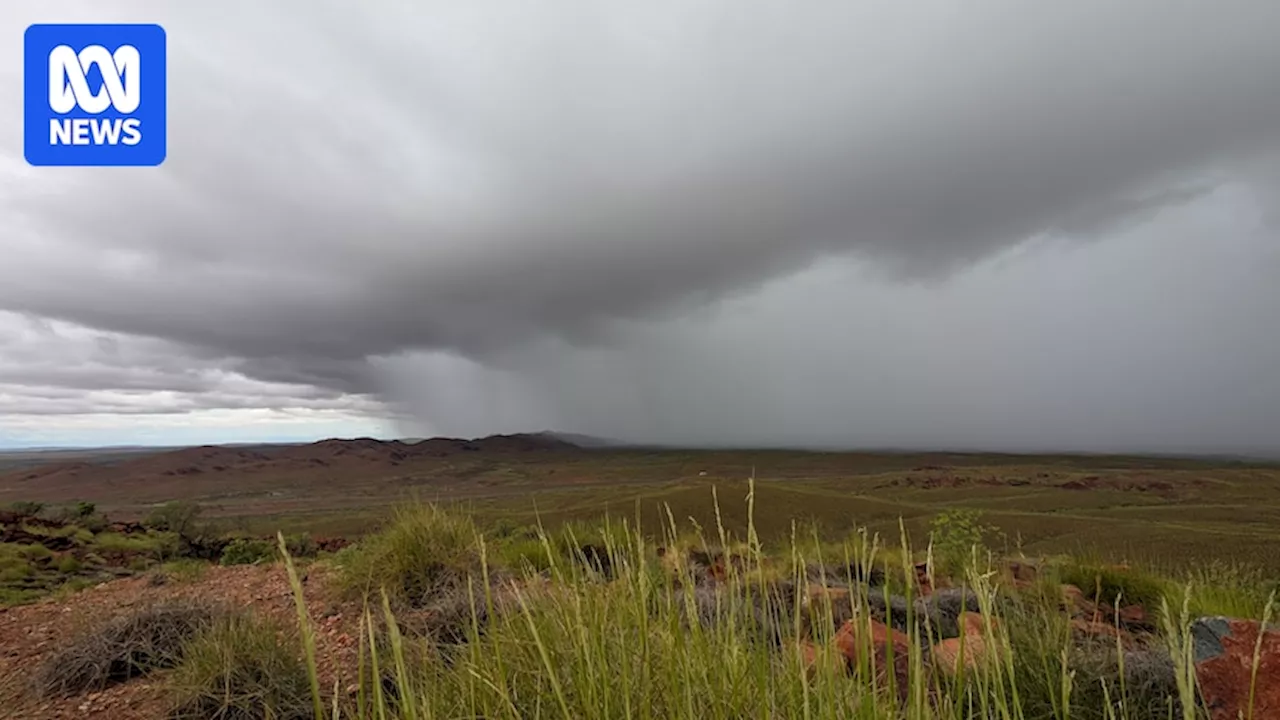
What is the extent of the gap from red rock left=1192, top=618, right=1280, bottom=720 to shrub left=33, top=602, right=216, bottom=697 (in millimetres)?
6865

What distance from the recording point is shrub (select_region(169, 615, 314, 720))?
4.35 meters

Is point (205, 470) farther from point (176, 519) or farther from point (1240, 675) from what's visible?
point (1240, 675)

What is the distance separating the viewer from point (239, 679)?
4.55m

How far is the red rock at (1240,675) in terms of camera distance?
132 inches

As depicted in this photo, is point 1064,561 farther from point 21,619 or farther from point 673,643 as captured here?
point 21,619

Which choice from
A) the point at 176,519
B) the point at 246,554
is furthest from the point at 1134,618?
the point at 176,519

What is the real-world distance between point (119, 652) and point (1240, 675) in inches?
306

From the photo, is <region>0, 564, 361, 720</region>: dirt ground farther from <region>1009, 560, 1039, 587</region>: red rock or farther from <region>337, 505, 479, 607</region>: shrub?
<region>1009, 560, 1039, 587</region>: red rock

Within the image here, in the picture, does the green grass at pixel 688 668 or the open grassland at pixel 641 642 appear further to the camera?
the open grassland at pixel 641 642

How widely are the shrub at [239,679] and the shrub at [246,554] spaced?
9.48m

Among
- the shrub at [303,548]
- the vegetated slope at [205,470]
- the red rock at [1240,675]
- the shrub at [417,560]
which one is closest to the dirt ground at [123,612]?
Result: the shrub at [417,560]

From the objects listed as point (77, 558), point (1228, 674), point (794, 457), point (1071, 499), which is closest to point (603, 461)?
point (794, 457)

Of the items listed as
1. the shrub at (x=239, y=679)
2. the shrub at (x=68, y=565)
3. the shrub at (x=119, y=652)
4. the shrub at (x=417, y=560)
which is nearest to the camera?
the shrub at (x=239, y=679)

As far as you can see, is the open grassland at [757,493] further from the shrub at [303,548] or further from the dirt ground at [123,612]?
the shrub at [303,548]
